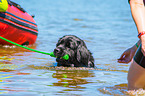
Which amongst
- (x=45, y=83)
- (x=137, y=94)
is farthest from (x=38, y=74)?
(x=137, y=94)

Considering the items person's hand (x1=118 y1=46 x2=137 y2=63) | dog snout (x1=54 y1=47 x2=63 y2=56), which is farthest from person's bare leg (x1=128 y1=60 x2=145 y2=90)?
dog snout (x1=54 y1=47 x2=63 y2=56)

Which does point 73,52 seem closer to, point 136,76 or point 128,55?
point 128,55

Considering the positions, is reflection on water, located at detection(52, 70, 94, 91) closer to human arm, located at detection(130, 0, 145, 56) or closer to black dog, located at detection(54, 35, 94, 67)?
black dog, located at detection(54, 35, 94, 67)

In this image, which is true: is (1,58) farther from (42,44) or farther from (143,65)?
(143,65)

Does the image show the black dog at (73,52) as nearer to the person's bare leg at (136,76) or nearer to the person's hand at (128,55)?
the person's hand at (128,55)

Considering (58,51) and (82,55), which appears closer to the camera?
(58,51)

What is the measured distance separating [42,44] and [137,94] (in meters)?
6.41

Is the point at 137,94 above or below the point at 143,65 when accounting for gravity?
below

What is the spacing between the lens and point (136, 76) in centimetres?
408

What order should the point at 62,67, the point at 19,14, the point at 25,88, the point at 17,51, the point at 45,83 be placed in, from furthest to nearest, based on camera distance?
the point at 19,14 → the point at 17,51 → the point at 62,67 → the point at 45,83 → the point at 25,88

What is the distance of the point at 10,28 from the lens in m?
9.15

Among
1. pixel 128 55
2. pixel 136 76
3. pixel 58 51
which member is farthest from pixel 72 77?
pixel 136 76

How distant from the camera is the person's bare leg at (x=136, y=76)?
13.2 feet

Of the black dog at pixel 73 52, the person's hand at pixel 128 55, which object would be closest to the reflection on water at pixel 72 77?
the black dog at pixel 73 52
